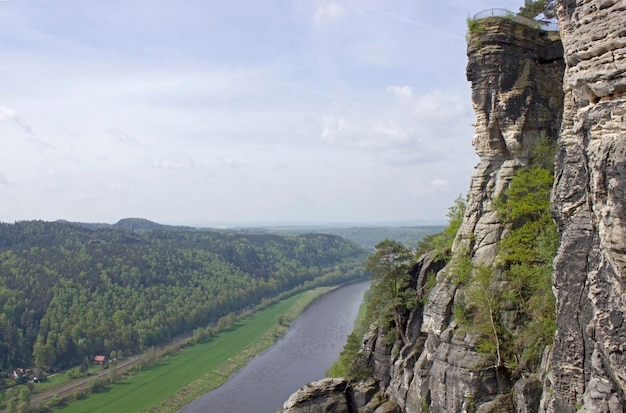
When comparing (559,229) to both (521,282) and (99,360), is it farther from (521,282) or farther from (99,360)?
(99,360)

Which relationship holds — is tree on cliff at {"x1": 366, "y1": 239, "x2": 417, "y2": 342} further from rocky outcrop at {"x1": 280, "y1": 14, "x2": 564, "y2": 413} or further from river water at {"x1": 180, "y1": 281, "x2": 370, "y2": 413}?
river water at {"x1": 180, "y1": 281, "x2": 370, "y2": 413}

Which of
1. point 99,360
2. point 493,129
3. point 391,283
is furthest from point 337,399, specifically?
point 99,360

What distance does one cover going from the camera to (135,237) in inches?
4469

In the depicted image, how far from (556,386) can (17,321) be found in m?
68.1

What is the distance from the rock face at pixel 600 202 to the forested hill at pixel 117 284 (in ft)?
194

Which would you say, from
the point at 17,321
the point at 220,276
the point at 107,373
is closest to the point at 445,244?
the point at 107,373

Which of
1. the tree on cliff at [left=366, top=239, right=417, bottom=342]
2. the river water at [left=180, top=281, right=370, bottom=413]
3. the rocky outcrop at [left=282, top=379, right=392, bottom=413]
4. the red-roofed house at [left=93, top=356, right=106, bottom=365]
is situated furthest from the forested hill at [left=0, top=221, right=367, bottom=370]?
the tree on cliff at [left=366, top=239, right=417, bottom=342]

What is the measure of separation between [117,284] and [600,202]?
257 feet

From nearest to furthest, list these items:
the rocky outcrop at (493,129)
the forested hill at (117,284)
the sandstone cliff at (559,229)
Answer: the sandstone cliff at (559,229)
the rocky outcrop at (493,129)
the forested hill at (117,284)

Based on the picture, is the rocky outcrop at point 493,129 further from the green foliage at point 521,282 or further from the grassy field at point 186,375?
the grassy field at point 186,375

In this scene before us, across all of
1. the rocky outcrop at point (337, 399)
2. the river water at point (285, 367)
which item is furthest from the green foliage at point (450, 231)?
the river water at point (285, 367)

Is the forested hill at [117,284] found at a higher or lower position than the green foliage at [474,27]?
lower

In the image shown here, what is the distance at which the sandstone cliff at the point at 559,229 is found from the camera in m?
7.54

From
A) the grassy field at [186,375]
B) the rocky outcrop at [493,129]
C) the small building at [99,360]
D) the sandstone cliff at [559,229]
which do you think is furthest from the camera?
the small building at [99,360]
